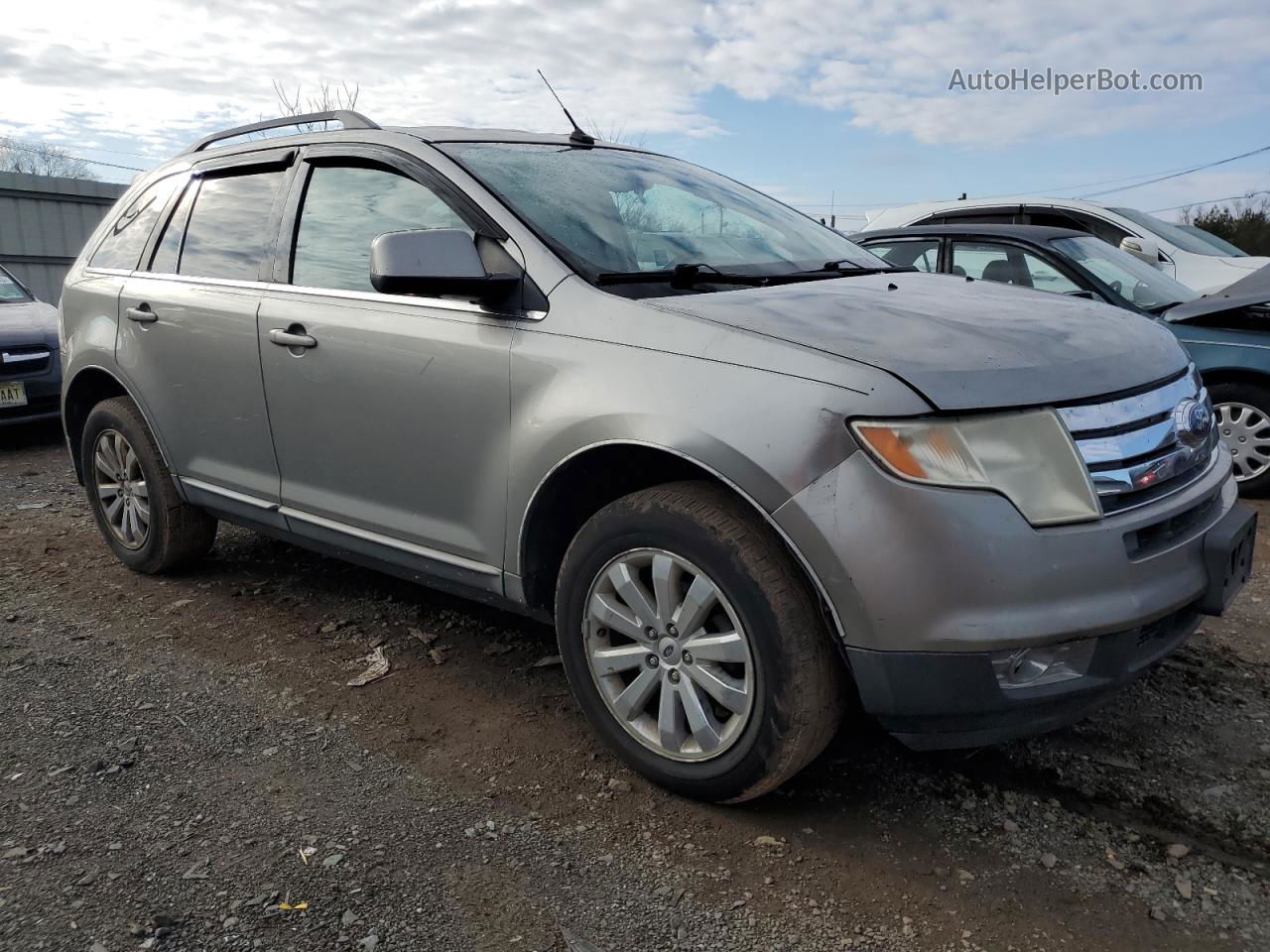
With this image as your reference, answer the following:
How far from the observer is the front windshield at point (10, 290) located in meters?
8.77

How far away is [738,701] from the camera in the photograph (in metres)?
2.43

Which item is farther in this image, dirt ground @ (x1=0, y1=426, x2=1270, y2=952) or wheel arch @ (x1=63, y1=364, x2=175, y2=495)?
wheel arch @ (x1=63, y1=364, x2=175, y2=495)

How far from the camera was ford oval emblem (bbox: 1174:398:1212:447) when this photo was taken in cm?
253

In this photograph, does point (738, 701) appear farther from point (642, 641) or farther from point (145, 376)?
point (145, 376)

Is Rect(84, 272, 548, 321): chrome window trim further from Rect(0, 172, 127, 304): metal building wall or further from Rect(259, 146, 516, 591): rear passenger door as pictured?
Rect(0, 172, 127, 304): metal building wall

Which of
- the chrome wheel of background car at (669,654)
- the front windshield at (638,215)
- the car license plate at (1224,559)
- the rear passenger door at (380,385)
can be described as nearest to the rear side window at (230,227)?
the rear passenger door at (380,385)

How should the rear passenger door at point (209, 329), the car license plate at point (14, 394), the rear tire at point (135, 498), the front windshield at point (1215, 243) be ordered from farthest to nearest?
the front windshield at point (1215, 243), the car license plate at point (14, 394), the rear tire at point (135, 498), the rear passenger door at point (209, 329)

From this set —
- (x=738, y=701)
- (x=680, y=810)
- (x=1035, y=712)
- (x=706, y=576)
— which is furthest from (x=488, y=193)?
(x=1035, y=712)

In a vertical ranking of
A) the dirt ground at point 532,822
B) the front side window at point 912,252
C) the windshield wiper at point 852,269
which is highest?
the windshield wiper at point 852,269

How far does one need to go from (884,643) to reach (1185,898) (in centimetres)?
88

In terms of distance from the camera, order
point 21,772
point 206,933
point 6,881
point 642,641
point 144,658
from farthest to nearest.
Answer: point 144,658, point 21,772, point 642,641, point 6,881, point 206,933

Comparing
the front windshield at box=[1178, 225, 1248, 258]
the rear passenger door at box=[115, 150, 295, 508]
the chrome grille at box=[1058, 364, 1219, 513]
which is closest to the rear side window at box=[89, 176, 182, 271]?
the rear passenger door at box=[115, 150, 295, 508]

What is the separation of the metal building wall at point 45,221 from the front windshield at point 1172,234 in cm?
1273

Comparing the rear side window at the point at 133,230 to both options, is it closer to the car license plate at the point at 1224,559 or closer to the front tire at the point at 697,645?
the front tire at the point at 697,645
